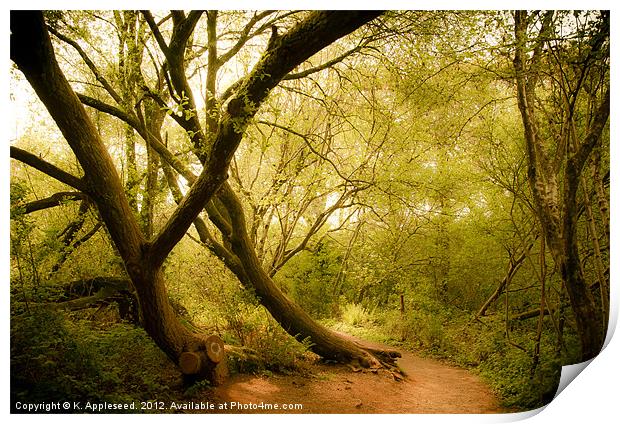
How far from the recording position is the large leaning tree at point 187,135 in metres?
2.75

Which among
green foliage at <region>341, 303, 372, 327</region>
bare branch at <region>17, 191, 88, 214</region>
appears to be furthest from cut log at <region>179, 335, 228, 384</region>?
green foliage at <region>341, 303, 372, 327</region>

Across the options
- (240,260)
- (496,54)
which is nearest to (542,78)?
(496,54)

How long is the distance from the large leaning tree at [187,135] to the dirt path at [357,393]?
28cm

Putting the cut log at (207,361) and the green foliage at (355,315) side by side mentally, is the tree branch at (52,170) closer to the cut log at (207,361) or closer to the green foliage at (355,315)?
the cut log at (207,361)

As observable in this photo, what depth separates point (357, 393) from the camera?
3904 mm

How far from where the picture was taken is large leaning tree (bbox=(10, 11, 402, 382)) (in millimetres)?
2746

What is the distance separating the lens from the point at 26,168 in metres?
3.84

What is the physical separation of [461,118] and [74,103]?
4.13 m

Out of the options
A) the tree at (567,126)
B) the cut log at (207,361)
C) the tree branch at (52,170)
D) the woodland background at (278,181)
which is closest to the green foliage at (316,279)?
the woodland background at (278,181)

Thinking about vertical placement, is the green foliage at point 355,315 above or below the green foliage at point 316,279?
below

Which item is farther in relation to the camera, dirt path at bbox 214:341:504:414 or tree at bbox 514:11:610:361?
dirt path at bbox 214:341:504:414

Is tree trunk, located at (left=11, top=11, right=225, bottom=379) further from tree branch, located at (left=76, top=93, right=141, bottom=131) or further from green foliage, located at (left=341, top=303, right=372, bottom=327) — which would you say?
green foliage, located at (left=341, top=303, right=372, bottom=327)

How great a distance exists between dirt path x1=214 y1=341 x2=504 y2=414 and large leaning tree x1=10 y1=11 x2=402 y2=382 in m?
0.28
